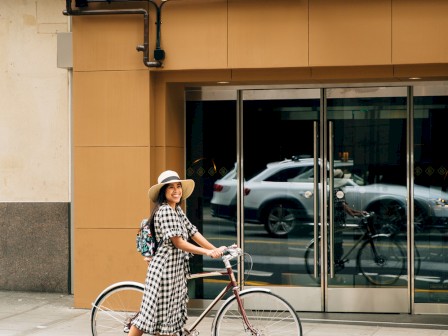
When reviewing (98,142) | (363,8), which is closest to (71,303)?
(98,142)

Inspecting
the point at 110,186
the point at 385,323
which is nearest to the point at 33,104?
the point at 110,186

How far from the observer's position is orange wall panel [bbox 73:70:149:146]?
10766mm

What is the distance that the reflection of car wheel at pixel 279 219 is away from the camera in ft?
36.8

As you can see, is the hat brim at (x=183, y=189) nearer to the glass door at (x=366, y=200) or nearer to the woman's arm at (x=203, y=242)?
the woman's arm at (x=203, y=242)

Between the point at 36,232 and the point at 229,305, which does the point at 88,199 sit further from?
the point at 229,305

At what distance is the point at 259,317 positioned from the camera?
787 cm

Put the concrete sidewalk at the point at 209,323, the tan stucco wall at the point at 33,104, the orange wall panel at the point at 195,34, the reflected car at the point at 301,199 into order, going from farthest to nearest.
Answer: the tan stucco wall at the point at 33,104
the reflected car at the point at 301,199
the orange wall panel at the point at 195,34
the concrete sidewalk at the point at 209,323

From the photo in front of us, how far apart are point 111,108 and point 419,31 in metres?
3.65

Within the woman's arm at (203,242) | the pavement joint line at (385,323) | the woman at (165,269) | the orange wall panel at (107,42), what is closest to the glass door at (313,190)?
the pavement joint line at (385,323)

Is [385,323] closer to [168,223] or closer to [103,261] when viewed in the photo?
[103,261]

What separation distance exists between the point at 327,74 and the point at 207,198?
223cm

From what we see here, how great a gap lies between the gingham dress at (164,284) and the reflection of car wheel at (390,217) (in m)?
3.90

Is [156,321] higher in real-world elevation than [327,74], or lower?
lower

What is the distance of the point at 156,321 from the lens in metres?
7.74
